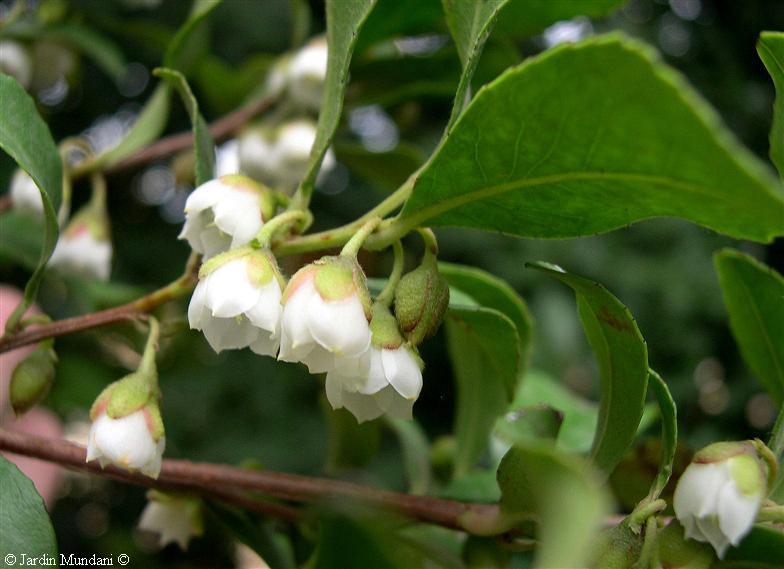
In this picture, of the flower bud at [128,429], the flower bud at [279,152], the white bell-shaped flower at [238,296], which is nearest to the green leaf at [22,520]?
the flower bud at [128,429]

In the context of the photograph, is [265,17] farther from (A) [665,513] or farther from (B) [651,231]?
(A) [665,513]

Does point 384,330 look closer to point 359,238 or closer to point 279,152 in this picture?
point 359,238

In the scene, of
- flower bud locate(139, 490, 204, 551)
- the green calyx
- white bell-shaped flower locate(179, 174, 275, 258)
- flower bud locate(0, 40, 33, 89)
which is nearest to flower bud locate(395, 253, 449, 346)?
the green calyx

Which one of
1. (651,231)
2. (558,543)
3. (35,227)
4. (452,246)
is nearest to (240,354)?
(452,246)

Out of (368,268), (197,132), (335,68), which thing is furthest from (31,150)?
(368,268)

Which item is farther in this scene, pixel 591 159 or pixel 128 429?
pixel 128 429

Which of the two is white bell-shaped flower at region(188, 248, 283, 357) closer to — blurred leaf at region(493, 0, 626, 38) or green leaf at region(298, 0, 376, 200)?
green leaf at region(298, 0, 376, 200)
